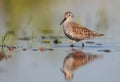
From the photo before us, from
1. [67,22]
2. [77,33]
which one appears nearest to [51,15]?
[67,22]

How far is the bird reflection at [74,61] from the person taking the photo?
10.5 metres

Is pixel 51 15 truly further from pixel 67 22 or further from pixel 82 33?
pixel 82 33

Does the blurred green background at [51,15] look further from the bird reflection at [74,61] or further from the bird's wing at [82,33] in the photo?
the bird reflection at [74,61]

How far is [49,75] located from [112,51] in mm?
2695

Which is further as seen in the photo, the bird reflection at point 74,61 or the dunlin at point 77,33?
the dunlin at point 77,33

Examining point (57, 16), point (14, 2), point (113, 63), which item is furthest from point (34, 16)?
point (113, 63)

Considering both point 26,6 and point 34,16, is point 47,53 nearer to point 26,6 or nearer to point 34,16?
point 34,16

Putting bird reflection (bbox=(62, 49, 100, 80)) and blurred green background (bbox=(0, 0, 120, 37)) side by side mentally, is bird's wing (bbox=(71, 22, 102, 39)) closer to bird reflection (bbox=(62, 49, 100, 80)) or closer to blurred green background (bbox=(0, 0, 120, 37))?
blurred green background (bbox=(0, 0, 120, 37))

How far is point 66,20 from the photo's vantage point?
47.4 feet

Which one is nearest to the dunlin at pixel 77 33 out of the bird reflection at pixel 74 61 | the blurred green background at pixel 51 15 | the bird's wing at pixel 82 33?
the bird's wing at pixel 82 33

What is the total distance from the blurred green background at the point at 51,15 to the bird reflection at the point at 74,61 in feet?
9.17

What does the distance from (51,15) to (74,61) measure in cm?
717

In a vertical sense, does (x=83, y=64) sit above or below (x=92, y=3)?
below

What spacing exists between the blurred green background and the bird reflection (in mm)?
2794
